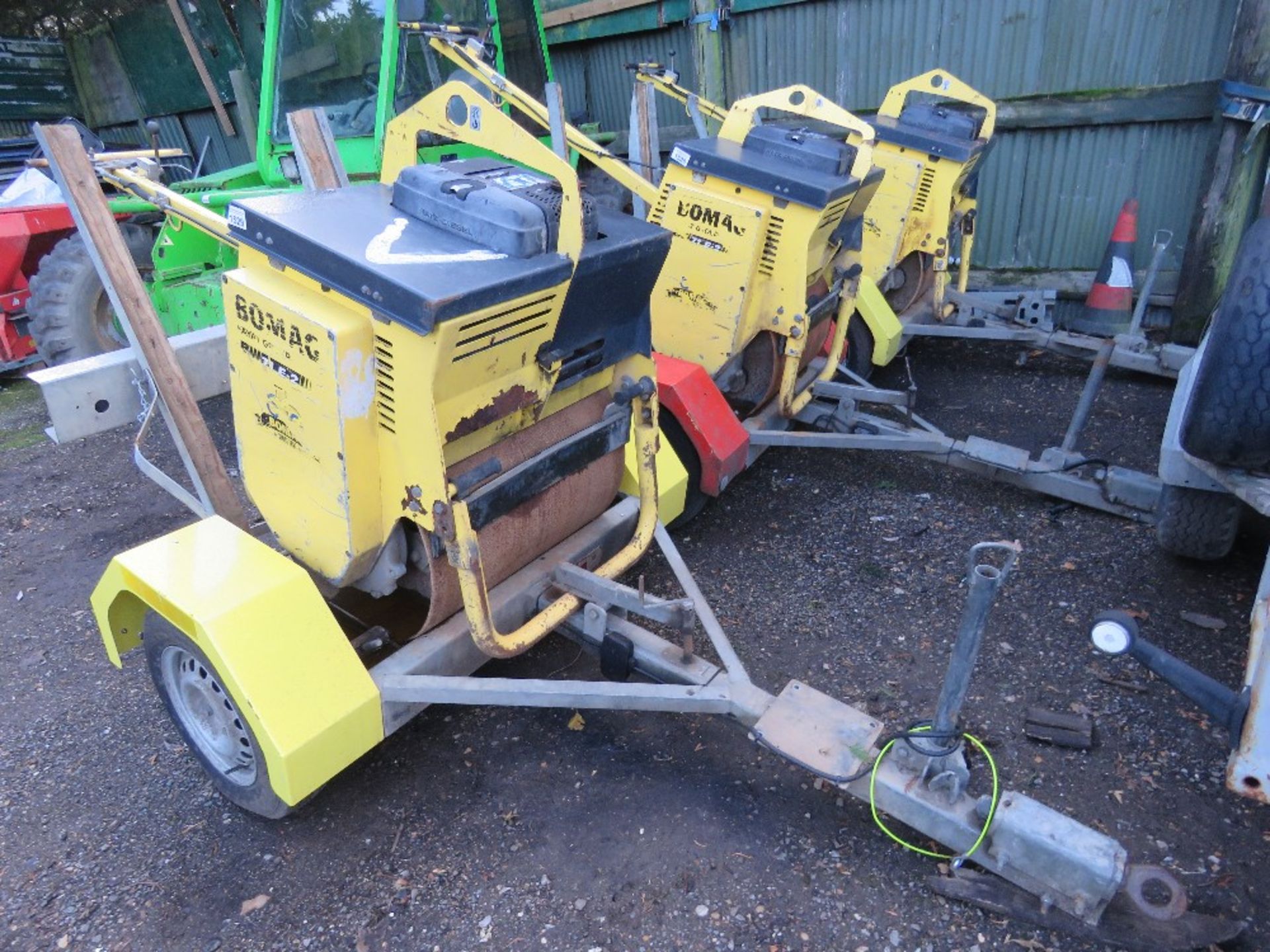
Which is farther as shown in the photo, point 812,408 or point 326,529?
point 812,408

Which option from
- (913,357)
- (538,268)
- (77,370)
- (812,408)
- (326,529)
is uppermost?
(538,268)

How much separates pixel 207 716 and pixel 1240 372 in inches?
129

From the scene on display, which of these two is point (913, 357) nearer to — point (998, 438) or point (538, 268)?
point (998, 438)

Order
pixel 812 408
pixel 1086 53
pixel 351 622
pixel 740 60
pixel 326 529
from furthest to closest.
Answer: pixel 740 60 < pixel 1086 53 < pixel 812 408 < pixel 351 622 < pixel 326 529

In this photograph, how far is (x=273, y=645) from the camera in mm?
2201

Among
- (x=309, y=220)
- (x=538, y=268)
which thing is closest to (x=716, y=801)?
(x=538, y=268)

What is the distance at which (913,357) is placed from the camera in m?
6.23

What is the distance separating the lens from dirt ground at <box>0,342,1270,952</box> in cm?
226

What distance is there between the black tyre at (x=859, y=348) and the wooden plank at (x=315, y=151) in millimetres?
3345

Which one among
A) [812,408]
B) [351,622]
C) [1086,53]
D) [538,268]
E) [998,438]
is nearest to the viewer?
[538,268]

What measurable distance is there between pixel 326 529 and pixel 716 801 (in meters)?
1.44

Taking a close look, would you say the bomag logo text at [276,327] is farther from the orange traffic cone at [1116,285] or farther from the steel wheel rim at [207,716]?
the orange traffic cone at [1116,285]

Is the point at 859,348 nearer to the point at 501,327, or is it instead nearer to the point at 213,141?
the point at 501,327

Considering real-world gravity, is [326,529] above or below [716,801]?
above
